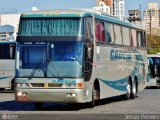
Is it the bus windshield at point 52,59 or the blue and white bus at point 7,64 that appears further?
the blue and white bus at point 7,64

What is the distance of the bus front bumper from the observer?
60.9ft

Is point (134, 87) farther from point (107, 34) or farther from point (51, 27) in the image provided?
point (51, 27)

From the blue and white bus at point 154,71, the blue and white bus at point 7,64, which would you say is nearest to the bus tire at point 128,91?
the blue and white bus at point 7,64

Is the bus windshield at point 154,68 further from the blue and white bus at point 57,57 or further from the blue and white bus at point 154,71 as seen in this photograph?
the blue and white bus at point 57,57

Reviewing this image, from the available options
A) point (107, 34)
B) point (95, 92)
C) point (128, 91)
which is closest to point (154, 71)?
point (128, 91)

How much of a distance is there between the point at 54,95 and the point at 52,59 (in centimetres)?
119

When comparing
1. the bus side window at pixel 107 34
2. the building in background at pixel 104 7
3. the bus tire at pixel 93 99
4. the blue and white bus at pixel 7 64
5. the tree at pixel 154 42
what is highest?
the building in background at pixel 104 7

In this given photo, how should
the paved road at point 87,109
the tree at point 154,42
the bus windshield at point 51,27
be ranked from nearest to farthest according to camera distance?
1. the paved road at point 87,109
2. the bus windshield at point 51,27
3. the tree at point 154,42

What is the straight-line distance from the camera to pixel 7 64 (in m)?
Answer: 35.2

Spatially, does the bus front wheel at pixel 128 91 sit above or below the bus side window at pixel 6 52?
below

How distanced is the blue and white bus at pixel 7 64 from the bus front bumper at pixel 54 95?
15759 mm

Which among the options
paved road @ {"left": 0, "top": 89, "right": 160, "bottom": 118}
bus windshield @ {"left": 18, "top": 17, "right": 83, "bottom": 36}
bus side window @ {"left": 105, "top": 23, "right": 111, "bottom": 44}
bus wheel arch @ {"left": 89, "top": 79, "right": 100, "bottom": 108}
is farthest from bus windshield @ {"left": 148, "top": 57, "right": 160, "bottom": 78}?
bus windshield @ {"left": 18, "top": 17, "right": 83, "bottom": 36}

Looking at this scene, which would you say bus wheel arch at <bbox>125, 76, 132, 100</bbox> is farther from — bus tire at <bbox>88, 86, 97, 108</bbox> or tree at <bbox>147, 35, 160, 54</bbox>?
tree at <bbox>147, 35, 160, 54</bbox>

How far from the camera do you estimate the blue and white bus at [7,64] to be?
3475 centimetres
